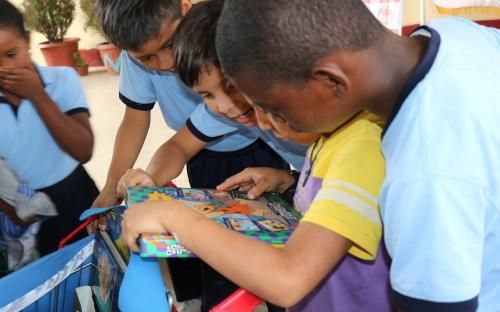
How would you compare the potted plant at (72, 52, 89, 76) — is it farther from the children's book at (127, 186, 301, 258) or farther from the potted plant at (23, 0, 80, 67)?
the children's book at (127, 186, 301, 258)

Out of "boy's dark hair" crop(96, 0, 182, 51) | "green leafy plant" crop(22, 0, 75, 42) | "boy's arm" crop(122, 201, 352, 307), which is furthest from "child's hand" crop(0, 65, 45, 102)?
"green leafy plant" crop(22, 0, 75, 42)

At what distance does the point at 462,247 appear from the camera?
39 cm

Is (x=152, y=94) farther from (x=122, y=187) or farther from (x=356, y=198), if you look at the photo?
(x=356, y=198)

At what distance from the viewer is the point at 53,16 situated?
3764 mm

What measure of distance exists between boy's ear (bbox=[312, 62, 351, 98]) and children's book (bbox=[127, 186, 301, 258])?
0.21 meters

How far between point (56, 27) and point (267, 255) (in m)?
3.88

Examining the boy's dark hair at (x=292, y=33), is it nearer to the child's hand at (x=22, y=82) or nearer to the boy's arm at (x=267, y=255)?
the boy's arm at (x=267, y=255)

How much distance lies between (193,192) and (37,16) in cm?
351

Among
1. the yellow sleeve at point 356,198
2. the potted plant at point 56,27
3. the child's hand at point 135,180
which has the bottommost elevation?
the potted plant at point 56,27

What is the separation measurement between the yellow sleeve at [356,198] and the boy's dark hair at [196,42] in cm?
29

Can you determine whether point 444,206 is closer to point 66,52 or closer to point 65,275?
point 65,275

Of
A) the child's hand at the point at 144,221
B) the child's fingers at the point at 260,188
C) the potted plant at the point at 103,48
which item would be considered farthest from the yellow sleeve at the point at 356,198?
the potted plant at the point at 103,48

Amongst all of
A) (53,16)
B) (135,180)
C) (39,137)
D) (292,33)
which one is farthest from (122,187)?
(53,16)

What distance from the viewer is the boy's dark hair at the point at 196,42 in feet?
2.32
